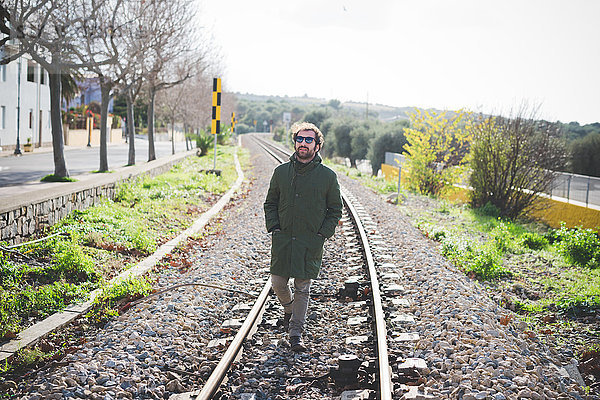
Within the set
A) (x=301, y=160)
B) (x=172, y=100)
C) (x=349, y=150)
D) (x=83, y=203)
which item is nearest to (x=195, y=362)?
(x=301, y=160)

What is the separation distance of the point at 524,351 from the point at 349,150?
42275 mm

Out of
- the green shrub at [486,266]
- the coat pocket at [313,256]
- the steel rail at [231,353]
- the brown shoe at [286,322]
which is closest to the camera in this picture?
the steel rail at [231,353]

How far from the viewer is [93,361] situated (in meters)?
4.93

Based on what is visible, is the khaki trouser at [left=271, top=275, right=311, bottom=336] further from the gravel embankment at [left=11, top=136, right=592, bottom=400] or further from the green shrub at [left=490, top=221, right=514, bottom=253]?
the green shrub at [left=490, top=221, right=514, bottom=253]

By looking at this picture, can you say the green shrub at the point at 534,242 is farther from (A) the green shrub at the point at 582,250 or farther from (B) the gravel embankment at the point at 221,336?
(B) the gravel embankment at the point at 221,336

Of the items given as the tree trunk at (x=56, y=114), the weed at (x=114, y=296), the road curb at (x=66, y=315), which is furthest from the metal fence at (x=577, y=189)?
the tree trunk at (x=56, y=114)

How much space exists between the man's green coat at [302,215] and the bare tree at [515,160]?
1178 centimetres

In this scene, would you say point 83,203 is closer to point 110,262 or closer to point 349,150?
point 110,262

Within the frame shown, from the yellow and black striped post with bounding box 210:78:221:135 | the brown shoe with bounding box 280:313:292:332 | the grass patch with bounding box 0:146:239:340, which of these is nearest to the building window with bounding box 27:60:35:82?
the yellow and black striped post with bounding box 210:78:221:135

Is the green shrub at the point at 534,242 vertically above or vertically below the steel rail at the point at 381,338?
below

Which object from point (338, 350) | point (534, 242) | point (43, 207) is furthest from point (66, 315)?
point (534, 242)

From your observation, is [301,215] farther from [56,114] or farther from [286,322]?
[56,114]

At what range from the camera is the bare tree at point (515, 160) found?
51.6ft

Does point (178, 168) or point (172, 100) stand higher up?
point (172, 100)
